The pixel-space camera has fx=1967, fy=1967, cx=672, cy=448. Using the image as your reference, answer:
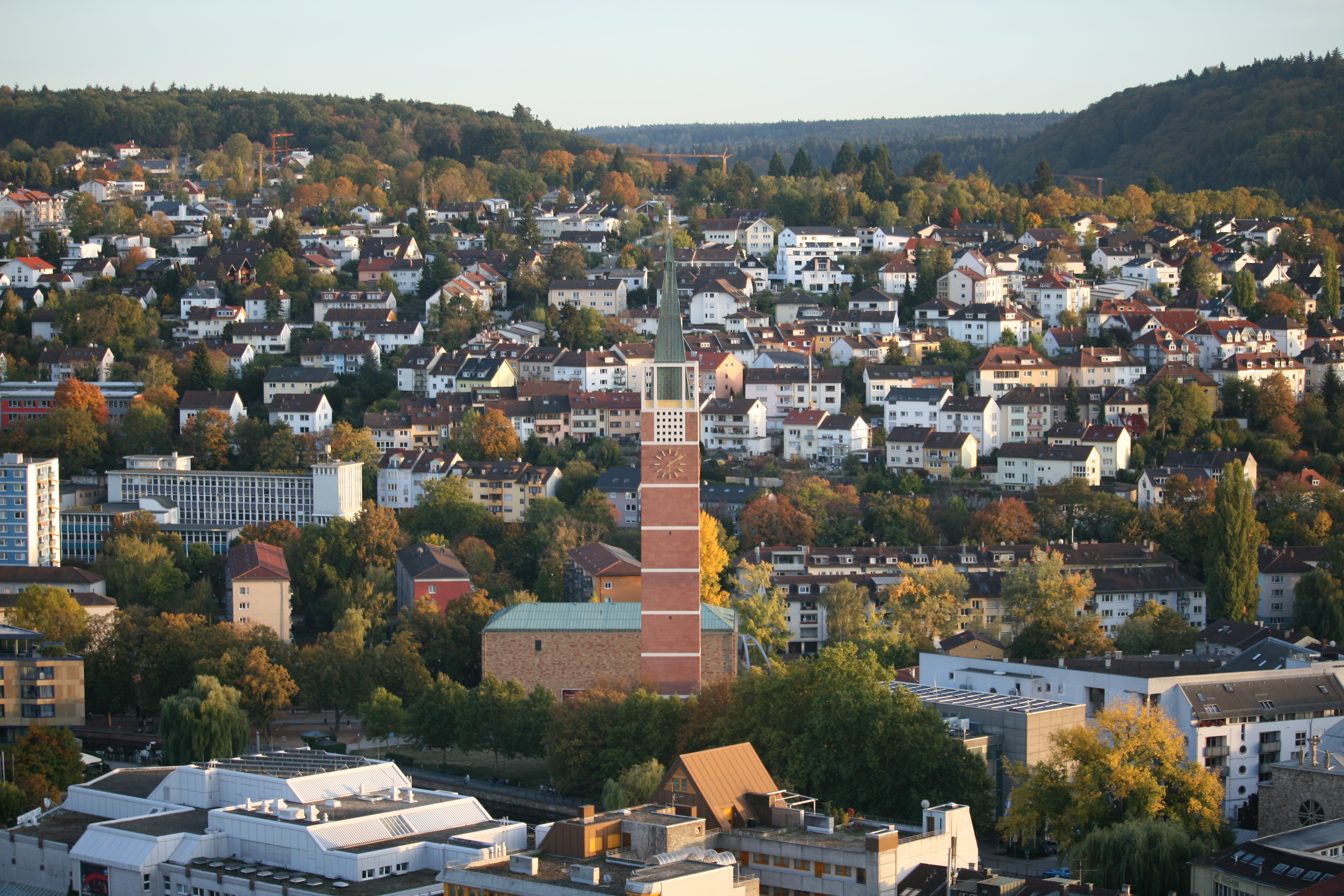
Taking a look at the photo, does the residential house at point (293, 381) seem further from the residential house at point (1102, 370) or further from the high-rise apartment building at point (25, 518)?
the residential house at point (1102, 370)

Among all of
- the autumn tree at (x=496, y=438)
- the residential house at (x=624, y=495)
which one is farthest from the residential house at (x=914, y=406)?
the autumn tree at (x=496, y=438)

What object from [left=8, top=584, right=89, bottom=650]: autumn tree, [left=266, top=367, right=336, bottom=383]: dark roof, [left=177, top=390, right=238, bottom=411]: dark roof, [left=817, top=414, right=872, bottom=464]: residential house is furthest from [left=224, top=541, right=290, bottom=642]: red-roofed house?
[left=817, top=414, right=872, bottom=464]: residential house

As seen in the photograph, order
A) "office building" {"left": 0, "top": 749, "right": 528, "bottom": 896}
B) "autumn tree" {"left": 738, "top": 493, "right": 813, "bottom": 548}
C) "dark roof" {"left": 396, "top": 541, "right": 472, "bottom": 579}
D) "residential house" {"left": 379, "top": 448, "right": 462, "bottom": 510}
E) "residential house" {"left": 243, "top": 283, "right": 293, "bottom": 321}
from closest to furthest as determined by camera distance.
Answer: "office building" {"left": 0, "top": 749, "right": 528, "bottom": 896}
"dark roof" {"left": 396, "top": 541, "right": 472, "bottom": 579}
"autumn tree" {"left": 738, "top": 493, "right": 813, "bottom": 548}
"residential house" {"left": 379, "top": 448, "right": 462, "bottom": 510}
"residential house" {"left": 243, "top": 283, "right": 293, "bottom": 321}

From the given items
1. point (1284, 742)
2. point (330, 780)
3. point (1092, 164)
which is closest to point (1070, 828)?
point (1284, 742)

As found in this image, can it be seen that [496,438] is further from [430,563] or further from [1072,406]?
[1072,406]

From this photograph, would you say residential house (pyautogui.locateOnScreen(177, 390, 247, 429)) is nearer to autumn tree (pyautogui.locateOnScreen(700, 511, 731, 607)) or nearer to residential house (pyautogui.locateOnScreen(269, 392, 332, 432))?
A: residential house (pyautogui.locateOnScreen(269, 392, 332, 432))
